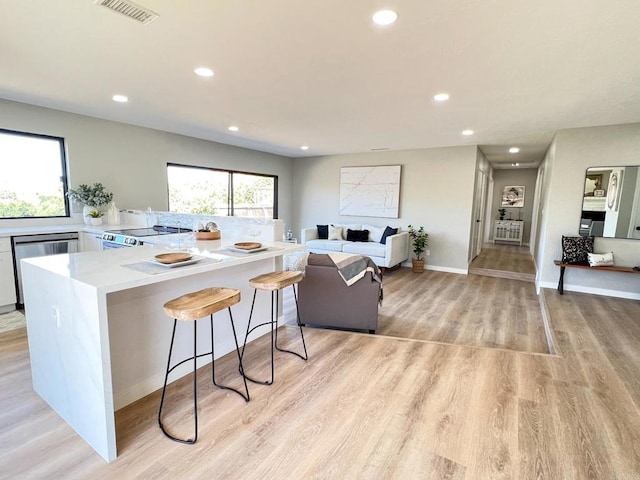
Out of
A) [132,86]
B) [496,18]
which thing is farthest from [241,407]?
[132,86]

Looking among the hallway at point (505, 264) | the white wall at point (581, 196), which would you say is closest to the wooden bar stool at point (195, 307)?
the white wall at point (581, 196)

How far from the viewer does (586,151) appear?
14.8 ft

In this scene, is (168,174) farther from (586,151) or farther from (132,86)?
(586,151)

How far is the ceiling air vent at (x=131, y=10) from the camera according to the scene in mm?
1820

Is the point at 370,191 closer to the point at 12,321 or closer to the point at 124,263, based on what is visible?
the point at 124,263

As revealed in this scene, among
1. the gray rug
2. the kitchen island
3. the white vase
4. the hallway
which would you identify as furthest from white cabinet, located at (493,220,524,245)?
the gray rug

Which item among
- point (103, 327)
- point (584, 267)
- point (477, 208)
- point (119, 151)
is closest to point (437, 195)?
point (477, 208)

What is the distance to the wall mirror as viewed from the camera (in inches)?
172

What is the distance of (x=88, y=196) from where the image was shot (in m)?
4.39

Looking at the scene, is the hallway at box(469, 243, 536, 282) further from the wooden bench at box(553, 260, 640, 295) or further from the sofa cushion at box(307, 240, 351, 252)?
the sofa cushion at box(307, 240, 351, 252)

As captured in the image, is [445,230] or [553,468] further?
[445,230]

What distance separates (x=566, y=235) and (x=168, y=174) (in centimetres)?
642

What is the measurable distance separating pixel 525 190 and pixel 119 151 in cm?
1064

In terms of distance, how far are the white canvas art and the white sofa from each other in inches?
17.3
